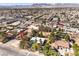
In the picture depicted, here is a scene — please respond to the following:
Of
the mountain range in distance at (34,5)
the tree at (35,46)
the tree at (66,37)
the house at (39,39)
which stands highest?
the mountain range in distance at (34,5)

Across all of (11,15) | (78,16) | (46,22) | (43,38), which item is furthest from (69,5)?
(11,15)

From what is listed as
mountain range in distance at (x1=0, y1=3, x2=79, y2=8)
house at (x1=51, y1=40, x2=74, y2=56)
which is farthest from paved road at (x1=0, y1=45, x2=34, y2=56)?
mountain range in distance at (x1=0, y1=3, x2=79, y2=8)

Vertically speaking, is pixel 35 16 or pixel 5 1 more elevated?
pixel 5 1

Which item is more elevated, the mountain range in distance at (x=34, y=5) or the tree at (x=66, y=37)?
the mountain range in distance at (x=34, y=5)

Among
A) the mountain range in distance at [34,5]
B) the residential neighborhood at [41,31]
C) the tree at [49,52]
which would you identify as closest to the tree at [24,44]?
the residential neighborhood at [41,31]

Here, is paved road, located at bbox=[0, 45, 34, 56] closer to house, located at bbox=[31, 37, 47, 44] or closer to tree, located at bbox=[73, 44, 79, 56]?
house, located at bbox=[31, 37, 47, 44]

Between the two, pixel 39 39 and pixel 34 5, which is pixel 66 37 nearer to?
pixel 39 39

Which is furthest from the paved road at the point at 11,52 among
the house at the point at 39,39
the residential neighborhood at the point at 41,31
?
the house at the point at 39,39

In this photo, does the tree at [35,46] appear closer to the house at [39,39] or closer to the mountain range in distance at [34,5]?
the house at [39,39]

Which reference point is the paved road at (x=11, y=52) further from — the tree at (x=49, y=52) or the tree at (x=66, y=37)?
the tree at (x=66, y=37)

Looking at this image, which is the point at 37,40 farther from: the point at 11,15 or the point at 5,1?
the point at 5,1

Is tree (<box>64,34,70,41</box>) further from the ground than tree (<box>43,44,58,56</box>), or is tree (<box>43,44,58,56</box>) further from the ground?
tree (<box>64,34,70,41</box>)
